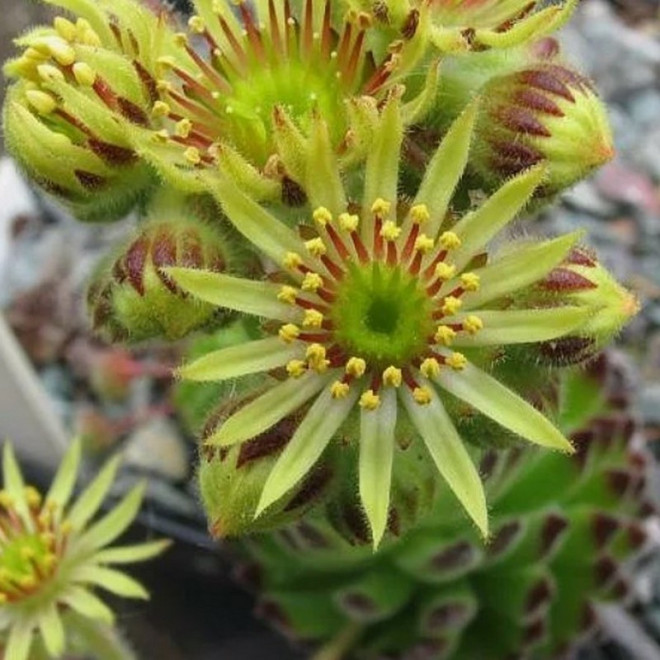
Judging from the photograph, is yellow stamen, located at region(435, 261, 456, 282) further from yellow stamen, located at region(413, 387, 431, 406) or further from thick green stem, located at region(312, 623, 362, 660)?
thick green stem, located at region(312, 623, 362, 660)

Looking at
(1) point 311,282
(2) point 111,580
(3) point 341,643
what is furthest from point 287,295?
(3) point 341,643

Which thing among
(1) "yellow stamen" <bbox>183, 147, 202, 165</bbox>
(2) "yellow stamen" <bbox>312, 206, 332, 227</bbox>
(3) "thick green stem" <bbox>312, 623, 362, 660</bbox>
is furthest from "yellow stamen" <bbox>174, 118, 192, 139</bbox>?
(3) "thick green stem" <bbox>312, 623, 362, 660</bbox>

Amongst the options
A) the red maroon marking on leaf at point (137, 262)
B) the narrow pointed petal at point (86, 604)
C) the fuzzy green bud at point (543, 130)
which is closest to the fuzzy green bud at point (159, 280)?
the red maroon marking on leaf at point (137, 262)

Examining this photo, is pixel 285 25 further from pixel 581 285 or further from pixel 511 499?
pixel 511 499

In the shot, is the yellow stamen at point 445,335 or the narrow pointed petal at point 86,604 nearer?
the yellow stamen at point 445,335

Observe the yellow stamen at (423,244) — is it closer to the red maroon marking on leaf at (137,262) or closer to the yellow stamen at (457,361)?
the yellow stamen at (457,361)

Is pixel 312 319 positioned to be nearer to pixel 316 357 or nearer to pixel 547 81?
pixel 316 357

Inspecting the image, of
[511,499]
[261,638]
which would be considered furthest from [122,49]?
[261,638]

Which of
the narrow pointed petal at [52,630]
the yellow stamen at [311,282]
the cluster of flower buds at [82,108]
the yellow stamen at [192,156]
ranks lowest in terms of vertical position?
the narrow pointed petal at [52,630]

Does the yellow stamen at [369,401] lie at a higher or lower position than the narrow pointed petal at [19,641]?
higher
